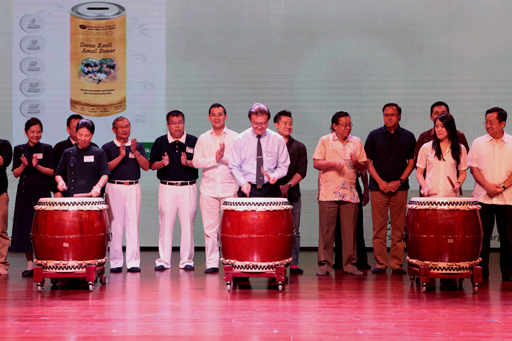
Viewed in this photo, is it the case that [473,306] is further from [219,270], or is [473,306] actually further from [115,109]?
[115,109]

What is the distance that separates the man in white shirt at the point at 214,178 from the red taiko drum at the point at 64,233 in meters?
1.41

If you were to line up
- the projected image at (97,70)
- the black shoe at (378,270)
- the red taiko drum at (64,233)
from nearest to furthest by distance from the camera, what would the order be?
the red taiko drum at (64,233), the black shoe at (378,270), the projected image at (97,70)

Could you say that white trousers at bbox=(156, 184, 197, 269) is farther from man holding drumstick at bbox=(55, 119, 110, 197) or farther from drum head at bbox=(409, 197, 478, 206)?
drum head at bbox=(409, 197, 478, 206)

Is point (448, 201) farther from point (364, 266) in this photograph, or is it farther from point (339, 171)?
point (364, 266)

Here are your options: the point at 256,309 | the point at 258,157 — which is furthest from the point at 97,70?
the point at 256,309

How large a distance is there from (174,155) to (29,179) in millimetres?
1347

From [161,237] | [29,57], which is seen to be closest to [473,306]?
[161,237]

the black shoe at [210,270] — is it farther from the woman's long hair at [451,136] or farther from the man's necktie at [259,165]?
the woman's long hair at [451,136]

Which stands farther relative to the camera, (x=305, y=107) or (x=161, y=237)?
(x=305, y=107)

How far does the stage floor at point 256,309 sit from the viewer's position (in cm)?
341

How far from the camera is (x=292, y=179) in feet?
19.2

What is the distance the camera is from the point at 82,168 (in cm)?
524

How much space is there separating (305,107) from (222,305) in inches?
154

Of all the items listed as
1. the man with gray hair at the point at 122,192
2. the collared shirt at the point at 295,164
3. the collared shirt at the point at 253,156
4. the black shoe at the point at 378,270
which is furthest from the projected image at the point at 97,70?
the black shoe at the point at 378,270
